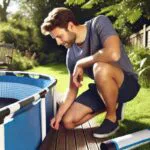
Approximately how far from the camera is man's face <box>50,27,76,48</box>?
144 inches

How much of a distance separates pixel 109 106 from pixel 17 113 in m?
1.18

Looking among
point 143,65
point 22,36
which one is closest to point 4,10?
point 22,36

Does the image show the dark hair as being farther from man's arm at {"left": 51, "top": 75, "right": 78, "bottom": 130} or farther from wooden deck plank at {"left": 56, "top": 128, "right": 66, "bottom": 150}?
wooden deck plank at {"left": 56, "top": 128, "right": 66, "bottom": 150}

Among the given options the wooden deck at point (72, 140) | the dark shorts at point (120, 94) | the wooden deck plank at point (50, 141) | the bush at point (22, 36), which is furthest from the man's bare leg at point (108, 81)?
the bush at point (22, 36)

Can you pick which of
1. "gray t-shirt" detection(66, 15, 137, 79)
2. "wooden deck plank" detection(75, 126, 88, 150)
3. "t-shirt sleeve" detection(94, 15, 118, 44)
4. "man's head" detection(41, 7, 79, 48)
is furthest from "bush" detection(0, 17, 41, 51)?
"man's head" detection(41, 7, 79, 48)

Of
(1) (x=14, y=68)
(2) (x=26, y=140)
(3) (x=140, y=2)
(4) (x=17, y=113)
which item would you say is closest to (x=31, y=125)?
(2) (x=26, y=140)

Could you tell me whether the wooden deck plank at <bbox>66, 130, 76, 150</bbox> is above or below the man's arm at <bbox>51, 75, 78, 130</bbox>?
below

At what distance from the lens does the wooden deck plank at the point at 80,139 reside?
385 cm

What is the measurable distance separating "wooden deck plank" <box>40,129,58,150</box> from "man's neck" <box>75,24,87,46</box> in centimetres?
99

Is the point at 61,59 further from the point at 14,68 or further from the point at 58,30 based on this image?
the point at 58,30

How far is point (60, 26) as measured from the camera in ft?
11.9

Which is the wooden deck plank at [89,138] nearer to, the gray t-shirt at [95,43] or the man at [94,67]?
the man at [94,67]

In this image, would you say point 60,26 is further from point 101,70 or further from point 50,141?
point 50,141

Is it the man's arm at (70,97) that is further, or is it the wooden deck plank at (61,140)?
the man's arm at (70,97)
